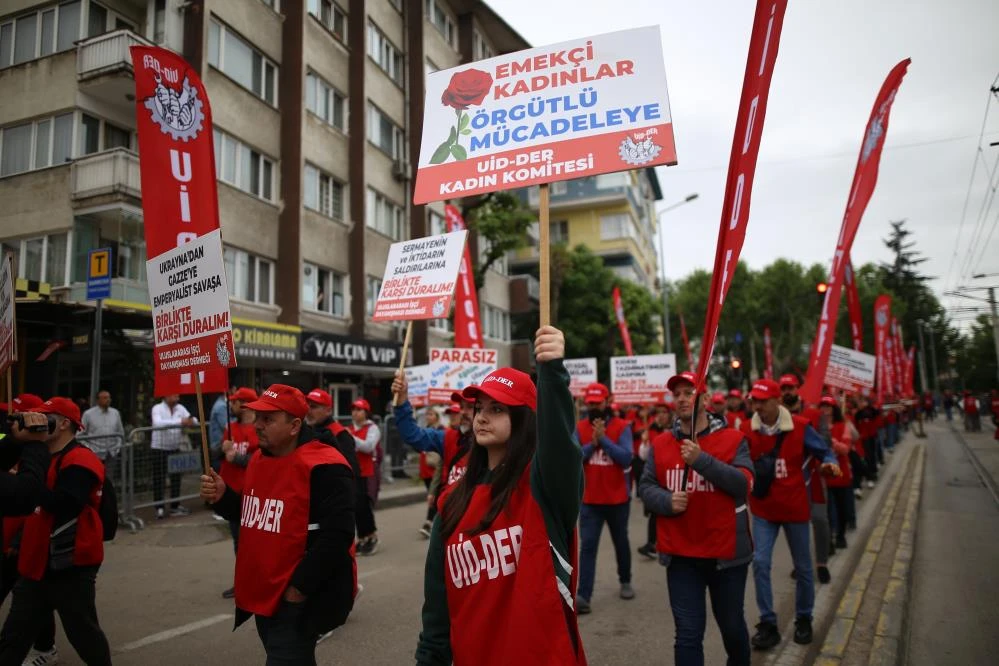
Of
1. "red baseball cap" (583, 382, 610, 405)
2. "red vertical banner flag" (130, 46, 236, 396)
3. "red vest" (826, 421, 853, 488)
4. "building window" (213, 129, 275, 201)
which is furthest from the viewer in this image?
"building window" (213, 129, 275, 201)

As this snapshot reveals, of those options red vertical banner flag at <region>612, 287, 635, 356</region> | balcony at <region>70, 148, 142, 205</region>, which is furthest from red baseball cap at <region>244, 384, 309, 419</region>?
red vertical banner flag at <region>612, 287, 635, 356</region>

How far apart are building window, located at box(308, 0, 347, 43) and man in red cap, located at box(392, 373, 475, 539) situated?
1909cm

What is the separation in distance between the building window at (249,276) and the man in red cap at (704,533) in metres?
15.4

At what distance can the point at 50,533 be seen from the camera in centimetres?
389

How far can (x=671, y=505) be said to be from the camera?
13.2 ft

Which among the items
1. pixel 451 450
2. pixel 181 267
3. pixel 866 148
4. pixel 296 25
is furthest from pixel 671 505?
pixel 296 25

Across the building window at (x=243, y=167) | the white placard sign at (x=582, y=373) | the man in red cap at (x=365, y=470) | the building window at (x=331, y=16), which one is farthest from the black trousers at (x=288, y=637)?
the building window at (x=331, y=16)

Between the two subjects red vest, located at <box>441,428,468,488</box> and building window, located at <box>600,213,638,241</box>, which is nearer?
red vest, located at <box>441,428,468,488</box>

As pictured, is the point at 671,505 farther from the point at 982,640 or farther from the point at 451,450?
the point at 982,640

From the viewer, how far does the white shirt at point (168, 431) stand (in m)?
10.9

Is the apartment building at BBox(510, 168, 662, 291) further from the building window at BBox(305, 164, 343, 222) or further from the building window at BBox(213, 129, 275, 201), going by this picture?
the building window at BBox(213, 129, 275, 201)

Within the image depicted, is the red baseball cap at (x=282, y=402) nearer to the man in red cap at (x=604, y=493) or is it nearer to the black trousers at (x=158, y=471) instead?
the man in red cap at (x=604, y=493)

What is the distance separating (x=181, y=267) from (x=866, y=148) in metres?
6.57

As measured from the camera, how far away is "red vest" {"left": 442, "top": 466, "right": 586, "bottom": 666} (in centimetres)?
227
